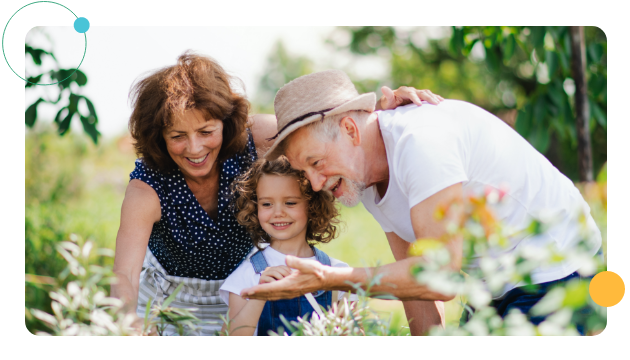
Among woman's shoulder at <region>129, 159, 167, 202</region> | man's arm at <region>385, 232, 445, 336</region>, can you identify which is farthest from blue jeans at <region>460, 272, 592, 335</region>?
woman's shoulder at <region>129, 159, 167, 202</region>

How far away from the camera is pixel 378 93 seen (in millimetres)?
6336

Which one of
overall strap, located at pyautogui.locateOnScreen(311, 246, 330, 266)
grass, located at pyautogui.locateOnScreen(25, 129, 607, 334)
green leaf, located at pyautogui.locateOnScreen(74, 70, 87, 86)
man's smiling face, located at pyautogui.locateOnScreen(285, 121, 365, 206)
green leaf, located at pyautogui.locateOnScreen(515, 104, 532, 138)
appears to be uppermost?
green leaf, located at pyautogui.locateOnScreen(74, 70, 87, 86)

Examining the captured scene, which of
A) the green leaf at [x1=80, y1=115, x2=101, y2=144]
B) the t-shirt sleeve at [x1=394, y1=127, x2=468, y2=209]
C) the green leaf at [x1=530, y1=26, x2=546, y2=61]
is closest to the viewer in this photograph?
the t-shirt sleeve at [x1=394, y1=127, x2=468, y2=209]

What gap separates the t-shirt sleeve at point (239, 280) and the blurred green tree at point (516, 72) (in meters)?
1.69

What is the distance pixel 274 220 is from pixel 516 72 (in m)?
7.17

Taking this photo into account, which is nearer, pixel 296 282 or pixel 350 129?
pixel 296 282

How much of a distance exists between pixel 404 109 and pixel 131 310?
1391 mm

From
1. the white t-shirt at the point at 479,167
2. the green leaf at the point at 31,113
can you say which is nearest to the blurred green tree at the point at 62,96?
the green leaf at the point at 31,113

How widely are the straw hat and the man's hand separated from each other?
1.99 feet

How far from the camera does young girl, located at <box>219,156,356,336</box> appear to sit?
2459 millimetres
